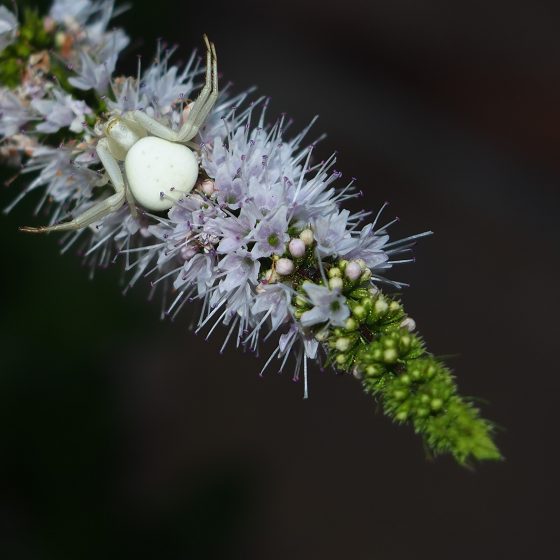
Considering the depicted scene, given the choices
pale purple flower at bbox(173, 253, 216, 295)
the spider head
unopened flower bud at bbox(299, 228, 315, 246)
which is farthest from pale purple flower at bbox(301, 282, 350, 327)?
the spider head

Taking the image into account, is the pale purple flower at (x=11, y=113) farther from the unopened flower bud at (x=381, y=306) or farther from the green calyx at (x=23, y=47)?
the unopened flower bud at (x=381, y=306)

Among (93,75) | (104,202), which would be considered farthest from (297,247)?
(93,75)

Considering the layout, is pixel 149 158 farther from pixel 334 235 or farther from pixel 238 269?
pixel 334 235

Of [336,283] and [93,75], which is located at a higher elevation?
[93,75]

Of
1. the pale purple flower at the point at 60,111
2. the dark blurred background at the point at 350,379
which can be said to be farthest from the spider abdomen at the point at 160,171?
the dark blurred background at the point at 350,379

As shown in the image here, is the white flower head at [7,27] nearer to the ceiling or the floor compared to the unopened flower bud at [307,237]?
nearer to the ceiling

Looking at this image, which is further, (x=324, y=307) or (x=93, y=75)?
(x=93, y=75)

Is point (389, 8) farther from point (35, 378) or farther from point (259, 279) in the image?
point (259, 279)
